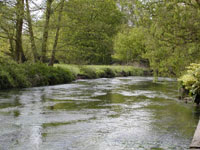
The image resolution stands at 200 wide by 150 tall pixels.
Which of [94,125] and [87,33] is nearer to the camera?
[94,125]

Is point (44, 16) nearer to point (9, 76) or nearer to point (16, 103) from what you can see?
point (9, 76)

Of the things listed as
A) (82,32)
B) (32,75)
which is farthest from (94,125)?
(82,32)

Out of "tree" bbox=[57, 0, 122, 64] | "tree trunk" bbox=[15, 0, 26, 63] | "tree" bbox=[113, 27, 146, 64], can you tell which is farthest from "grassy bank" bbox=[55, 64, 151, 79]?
"tree" bbox=[113, 27, 146, 64]

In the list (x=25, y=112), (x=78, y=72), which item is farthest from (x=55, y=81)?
(x=25, y=112)

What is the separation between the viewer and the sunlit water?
667cm

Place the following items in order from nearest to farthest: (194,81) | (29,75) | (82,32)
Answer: (194,81) → (29,75) → (82,32)

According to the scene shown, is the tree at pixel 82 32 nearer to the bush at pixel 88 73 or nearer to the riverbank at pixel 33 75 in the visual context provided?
the riverbank at pixel 33 75

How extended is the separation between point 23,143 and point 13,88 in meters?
11.7

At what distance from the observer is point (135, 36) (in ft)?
165

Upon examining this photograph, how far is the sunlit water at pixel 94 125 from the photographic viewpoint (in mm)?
6672

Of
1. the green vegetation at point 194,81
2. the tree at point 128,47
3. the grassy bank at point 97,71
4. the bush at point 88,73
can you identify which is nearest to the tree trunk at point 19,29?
the grassy bank at point 97,71

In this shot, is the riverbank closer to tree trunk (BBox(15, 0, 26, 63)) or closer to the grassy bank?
the grassy bank

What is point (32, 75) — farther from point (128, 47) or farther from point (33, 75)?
point (128, 47)

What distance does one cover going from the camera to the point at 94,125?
28.2 ft
